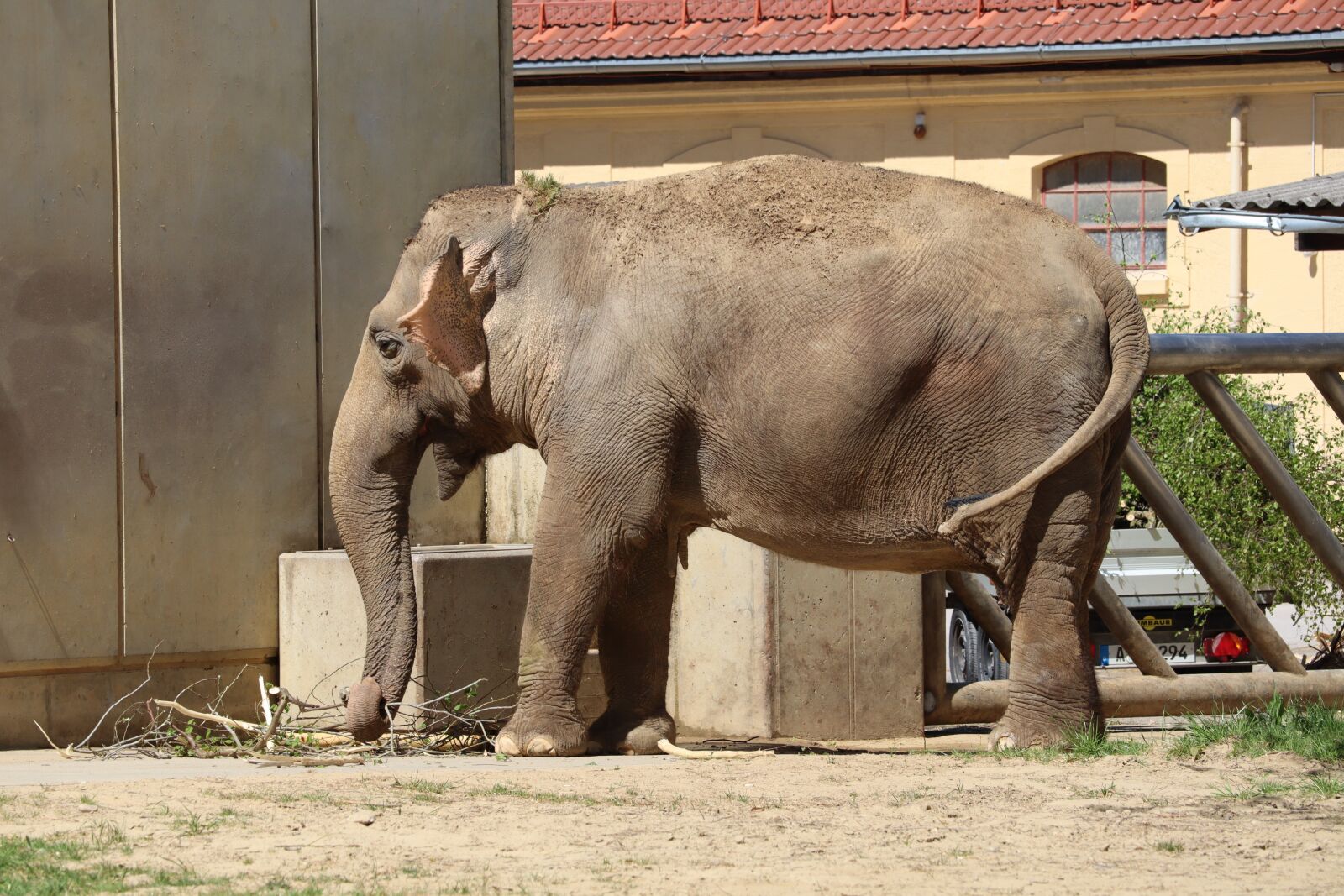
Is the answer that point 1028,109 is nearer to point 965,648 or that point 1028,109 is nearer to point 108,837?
point 965,648

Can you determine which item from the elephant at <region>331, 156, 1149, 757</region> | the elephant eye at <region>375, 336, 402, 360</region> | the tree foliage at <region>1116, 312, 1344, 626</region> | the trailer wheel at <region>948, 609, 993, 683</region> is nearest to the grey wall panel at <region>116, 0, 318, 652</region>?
the elephant eye at <region>375, 336, 402, 360</region>

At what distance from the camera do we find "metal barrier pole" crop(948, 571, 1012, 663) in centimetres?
934

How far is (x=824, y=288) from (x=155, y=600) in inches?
131

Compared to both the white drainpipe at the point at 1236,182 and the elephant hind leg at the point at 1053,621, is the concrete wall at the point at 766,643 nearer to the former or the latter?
the elephant hind leg at the point at 1053,621

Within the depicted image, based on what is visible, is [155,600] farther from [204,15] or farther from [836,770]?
[836,770]

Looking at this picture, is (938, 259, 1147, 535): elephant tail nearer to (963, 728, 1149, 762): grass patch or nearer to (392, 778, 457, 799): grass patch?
(963, 728, 1149, 762): grass patch

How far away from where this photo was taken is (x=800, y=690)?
31.4 ft

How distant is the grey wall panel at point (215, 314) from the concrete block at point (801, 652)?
6.24 ft

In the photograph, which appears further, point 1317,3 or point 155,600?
point 1317,3

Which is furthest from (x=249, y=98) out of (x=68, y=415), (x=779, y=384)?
(x=779, y=384)

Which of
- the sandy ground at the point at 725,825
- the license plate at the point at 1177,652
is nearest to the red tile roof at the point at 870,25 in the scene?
the license plate at the point at 1177,652

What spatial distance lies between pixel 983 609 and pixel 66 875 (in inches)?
201

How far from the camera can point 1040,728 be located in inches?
302

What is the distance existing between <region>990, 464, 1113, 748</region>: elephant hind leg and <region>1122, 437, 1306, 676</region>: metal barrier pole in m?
1.48
